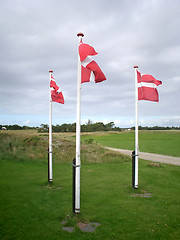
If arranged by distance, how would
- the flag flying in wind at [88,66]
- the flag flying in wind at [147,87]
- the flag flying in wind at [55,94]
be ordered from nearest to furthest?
the flag flying in wind at [88,66], the flag flying in wind at [147,87], the flag flying in wind at [55,94]

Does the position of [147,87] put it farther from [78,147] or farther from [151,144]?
[151,144]

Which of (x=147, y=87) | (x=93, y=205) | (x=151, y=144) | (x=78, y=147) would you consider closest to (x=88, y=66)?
(x=78, y=147)

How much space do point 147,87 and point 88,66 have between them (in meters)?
4.14

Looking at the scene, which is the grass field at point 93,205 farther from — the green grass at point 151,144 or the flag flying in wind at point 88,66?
the green grass at point 151,144

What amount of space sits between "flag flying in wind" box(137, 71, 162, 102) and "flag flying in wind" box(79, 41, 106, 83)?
354cm

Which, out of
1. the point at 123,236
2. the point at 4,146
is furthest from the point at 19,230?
the point at 4,146

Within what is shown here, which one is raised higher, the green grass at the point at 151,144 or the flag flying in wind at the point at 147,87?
the flag flying in wind at the point at 147,87

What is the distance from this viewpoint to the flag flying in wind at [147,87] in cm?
939

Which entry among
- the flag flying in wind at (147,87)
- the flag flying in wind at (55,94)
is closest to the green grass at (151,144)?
the flag flying in wind at (147,87)

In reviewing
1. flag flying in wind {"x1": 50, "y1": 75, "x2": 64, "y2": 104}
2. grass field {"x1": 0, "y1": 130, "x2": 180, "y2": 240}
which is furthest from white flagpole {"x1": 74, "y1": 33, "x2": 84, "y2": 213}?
flag flying in wind {"x1": 50, "y1": 75, "x2": 64, "y2": 104}

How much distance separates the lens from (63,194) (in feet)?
28.5

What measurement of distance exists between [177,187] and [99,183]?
3.46 m

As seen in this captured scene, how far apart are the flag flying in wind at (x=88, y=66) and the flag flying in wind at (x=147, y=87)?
11.6 feet

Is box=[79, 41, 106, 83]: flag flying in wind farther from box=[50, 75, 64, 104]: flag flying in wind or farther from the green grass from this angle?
the green grass
